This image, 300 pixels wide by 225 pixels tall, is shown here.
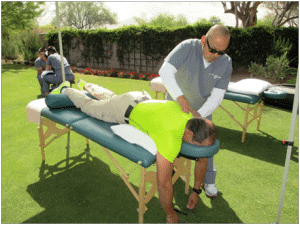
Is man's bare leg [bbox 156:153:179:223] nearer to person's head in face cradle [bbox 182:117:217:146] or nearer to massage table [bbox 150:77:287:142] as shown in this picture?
person's head in face cradle [bbox 182:117:217:146]

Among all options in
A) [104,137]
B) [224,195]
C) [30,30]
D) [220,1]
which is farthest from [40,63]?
[220,1]

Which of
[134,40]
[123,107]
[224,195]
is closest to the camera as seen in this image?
[123,107]

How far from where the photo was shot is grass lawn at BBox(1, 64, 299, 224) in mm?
1934

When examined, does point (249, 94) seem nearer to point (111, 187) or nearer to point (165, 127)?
point (165, 127)

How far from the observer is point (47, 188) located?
224cm

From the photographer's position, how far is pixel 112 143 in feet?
5.98

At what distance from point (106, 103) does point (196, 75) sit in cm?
95

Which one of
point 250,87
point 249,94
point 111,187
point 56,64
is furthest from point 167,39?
point 111,187

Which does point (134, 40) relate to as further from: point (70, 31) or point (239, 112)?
point (239, 112)

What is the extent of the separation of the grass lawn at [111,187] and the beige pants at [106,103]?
2.28 ft

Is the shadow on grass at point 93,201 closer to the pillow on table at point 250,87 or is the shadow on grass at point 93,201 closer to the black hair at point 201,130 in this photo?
the black hair at point 201,130

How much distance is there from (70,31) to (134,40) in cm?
379

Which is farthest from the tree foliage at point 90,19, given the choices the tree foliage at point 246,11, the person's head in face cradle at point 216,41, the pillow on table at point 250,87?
the person's head in face cradle at point 216,41

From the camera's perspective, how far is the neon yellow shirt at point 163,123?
1541mm
